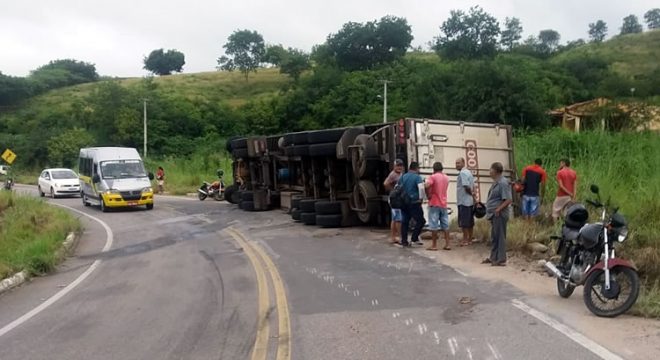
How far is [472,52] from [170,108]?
37.0 meters

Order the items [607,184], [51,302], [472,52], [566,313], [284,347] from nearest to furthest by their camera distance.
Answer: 1. [284,347]
2. [566,313]
3. [51,302]
4. [607,184]
5. [472,52]

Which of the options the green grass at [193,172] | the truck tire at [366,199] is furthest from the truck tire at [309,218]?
the green grass at [193,172]

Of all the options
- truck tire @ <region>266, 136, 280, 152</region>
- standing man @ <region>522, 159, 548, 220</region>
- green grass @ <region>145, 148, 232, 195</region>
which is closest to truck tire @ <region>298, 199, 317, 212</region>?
truck tire @ <region>266, 136, 280, 152</region>

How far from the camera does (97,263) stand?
1316 centimetres

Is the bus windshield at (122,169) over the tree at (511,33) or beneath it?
beneath

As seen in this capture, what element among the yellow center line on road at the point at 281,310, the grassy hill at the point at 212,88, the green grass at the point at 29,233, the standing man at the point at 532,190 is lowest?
the yellow center line on road at the point at 281,310

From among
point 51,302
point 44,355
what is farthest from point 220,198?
point 44,355

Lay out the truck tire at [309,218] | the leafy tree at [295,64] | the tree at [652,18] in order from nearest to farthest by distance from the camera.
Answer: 1. the truck tire at [309,218]
2. the leafy tree at [295,64]
3. the tree at [652,18]

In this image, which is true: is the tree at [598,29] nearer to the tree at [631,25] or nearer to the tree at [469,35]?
the tree at [631,25]

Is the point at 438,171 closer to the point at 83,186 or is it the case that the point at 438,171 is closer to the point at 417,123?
the point at 417,123

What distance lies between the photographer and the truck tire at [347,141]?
16.5 metres

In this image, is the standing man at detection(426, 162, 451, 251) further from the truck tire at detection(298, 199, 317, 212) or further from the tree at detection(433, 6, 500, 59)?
the tree at detection(433, 6, 500, 59)

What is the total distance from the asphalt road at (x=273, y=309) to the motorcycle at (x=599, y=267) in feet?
2.42

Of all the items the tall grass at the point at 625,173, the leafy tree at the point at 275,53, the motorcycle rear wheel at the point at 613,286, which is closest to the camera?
the motorcycle rear wheel at the point at 613,286
